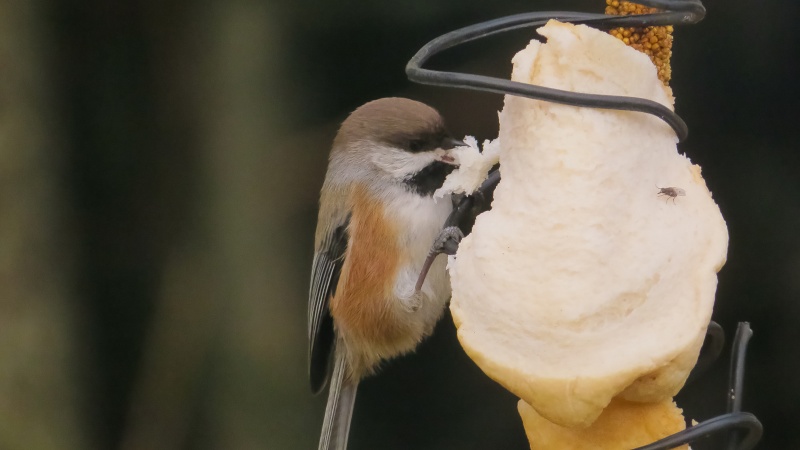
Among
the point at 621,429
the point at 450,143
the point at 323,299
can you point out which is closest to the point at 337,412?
the point at 323,299

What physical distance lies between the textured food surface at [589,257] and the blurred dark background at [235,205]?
0.94 meters

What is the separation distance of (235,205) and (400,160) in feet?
2.05

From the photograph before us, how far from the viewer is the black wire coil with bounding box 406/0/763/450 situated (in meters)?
0.76

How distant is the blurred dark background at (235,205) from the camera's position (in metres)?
1.69

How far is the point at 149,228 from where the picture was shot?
6.39 feet

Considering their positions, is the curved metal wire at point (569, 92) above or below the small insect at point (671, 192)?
above

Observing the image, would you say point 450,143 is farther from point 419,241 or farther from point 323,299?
point 323,299

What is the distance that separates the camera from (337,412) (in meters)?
1.69

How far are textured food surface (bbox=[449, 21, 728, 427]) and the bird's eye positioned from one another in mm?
550

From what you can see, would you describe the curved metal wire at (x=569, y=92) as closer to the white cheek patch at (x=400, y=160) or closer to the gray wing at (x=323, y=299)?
the white cheek patch at (x=400, y=160)

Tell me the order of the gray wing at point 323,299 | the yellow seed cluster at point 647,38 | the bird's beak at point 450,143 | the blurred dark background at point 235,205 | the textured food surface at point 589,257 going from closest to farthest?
the textured food surface at point 589,257
the yellow seed cluster at point 647,38
the bird's beak at point 450,143
the gray wing at point 323,299
the blurred dark background at point 235,205

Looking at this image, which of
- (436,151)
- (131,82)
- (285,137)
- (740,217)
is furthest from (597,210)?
(131,82)

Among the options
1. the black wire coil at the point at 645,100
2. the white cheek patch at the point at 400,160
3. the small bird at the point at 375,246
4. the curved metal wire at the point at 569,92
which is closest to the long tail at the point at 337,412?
the small bird at the point at 375,246

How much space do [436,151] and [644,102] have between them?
0.61 m
